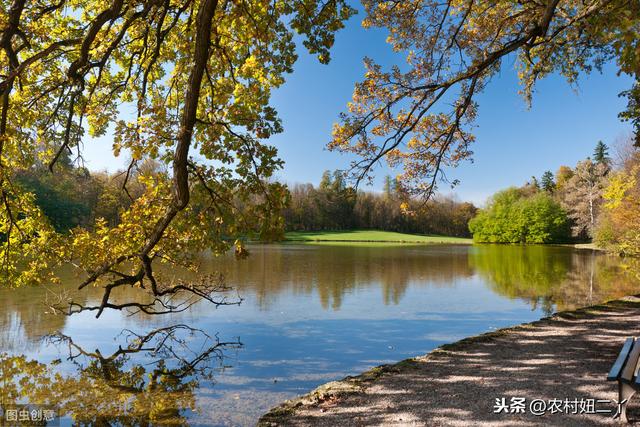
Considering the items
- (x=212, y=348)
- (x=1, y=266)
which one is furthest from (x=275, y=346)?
(x=1, y=266)

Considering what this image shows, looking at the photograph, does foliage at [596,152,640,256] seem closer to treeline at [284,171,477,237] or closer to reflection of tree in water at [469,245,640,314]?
reflection of tree in water at [469,245,640,314]

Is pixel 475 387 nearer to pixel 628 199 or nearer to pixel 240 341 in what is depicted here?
pixel 240 341

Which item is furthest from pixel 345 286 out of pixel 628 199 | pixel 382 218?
pixel 382 218

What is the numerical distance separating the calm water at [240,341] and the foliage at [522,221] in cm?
4297

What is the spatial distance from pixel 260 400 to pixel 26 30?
6.87 meters

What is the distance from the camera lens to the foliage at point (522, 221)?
54.7 metres

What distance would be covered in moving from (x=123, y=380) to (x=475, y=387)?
4.97 meters

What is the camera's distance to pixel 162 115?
411 centimetres

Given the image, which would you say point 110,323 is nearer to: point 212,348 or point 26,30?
point 212,348

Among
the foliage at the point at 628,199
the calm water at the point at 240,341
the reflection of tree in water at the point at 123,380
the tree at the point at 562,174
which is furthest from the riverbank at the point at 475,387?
the tree at the point at 562,174

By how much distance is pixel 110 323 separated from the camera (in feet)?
32.0

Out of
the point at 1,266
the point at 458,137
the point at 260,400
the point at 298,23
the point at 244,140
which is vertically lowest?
the point at 260,400

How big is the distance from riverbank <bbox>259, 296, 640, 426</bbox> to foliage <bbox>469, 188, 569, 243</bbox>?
53.1 m

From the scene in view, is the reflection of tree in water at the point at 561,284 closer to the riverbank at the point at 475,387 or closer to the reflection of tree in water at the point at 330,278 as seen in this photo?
the reflection of tree in water at the point at 330,278
